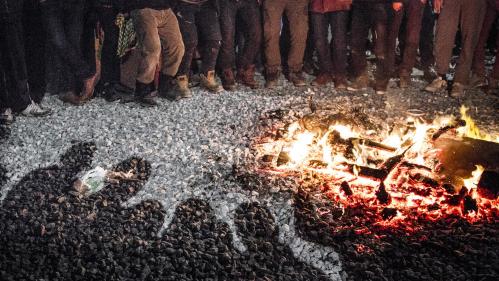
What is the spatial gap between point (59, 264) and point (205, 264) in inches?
53.5

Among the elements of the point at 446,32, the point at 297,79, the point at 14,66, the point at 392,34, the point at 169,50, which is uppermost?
the point at 446,32

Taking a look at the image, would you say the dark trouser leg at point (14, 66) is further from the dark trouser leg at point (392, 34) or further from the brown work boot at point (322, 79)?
the dark trouser leg at point (392, 34)

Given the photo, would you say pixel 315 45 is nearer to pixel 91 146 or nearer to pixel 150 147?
pixel 150 147

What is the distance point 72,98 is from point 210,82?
2507 millimetres

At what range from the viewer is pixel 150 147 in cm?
602

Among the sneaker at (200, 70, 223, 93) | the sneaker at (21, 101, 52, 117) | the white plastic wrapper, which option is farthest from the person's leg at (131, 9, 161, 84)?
the white plastic wrapper

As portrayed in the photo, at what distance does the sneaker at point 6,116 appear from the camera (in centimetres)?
674

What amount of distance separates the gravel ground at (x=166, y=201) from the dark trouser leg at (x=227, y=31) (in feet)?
3.56

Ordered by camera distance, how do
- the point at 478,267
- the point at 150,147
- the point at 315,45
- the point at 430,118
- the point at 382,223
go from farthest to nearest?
the point at 315,45 → the point at 430,118 → the point at 150,147 → the point at 382,223 → the point at 478,267

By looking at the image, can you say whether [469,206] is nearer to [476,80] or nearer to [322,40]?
[476,80]

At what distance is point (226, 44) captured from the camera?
7922mm

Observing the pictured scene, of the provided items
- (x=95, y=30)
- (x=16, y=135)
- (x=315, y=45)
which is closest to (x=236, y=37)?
(x=315, y=45)

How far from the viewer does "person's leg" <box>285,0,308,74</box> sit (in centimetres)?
783

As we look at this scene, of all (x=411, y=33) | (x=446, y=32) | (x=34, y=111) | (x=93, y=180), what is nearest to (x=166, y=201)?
(x=93, y=180)
